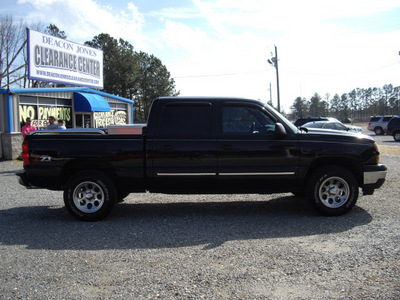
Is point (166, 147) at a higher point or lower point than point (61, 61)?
lower

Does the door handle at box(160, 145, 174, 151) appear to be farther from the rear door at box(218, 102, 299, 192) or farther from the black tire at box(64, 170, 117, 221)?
the black tire at box(64, 170, 117, 221)

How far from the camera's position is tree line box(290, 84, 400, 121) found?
110062mm

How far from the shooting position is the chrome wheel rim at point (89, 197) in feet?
19.0

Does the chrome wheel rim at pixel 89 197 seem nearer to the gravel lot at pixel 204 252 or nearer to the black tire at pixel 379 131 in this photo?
the gravel lot at pixel 204 252

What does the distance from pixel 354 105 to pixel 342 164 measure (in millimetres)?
133495

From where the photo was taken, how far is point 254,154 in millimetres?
5699

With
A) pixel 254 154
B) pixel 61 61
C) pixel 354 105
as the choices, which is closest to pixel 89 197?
pixel 254 154

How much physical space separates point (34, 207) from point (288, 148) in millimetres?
4754

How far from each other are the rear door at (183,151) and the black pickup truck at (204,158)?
16mm

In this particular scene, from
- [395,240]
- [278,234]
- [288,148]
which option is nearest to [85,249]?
[278,234]

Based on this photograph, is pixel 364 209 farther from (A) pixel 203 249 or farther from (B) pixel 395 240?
(A) pixel 203 249

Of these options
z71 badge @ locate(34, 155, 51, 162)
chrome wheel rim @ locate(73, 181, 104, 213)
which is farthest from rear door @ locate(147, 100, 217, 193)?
z71 badge @ locate(34, 155, 51, 162)

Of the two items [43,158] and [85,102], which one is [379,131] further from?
[43,158]

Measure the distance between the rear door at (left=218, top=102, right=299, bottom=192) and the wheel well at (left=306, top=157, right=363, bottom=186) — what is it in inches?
13.6
